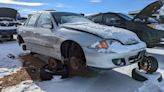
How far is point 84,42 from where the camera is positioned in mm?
5367

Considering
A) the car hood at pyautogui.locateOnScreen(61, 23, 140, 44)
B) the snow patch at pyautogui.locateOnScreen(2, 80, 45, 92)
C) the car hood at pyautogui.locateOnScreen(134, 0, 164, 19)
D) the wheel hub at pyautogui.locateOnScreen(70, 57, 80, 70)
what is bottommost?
the snow patch at pyautogui.locateOnScreen(2, 80, 45, 92)

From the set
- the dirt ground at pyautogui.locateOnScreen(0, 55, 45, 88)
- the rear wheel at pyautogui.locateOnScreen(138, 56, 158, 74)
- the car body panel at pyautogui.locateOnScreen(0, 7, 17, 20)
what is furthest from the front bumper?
the car body panel at pyautogui.locateOnScreen(0, 7, 17, 20)

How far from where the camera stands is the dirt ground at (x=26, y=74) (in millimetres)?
5862

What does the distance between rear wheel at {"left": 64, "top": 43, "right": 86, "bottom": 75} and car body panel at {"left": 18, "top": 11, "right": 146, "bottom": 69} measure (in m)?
0.20

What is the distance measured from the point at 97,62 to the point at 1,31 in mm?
9185

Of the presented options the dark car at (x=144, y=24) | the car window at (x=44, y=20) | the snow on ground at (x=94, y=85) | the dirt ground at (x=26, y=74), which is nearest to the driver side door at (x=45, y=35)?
the car window at (x=44, y=20)

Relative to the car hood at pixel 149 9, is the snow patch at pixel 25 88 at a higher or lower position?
lower

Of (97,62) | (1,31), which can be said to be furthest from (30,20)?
(1,31)

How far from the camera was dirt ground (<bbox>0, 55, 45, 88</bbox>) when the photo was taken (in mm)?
5862

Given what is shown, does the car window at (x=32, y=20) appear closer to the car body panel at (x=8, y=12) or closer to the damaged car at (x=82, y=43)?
the damaged car at (x=82, y=43)

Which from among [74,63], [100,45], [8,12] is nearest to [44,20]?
[74,63]

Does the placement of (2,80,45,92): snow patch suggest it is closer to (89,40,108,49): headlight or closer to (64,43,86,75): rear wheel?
(64,43,86,75): rear wheel

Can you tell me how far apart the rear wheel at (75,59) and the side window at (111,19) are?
Result: 4217 mm

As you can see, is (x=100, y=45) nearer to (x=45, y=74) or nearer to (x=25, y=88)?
(x=45, y=74)
